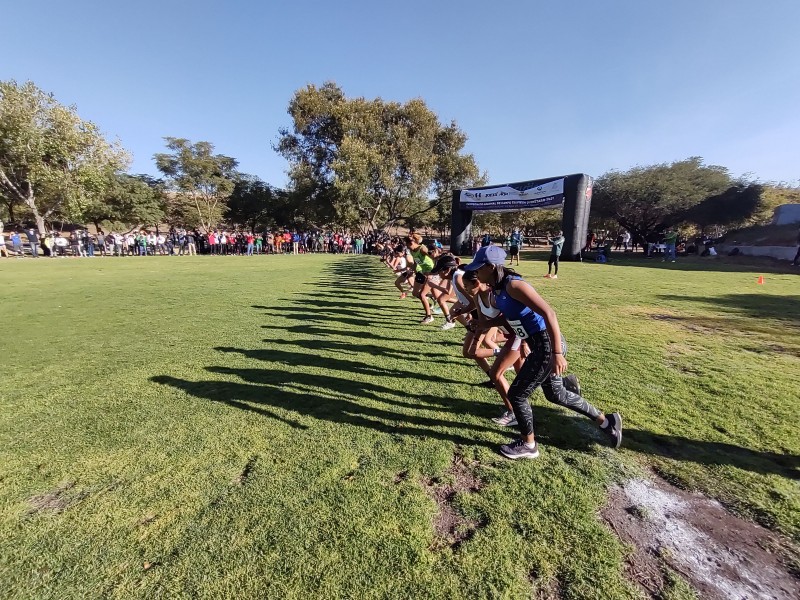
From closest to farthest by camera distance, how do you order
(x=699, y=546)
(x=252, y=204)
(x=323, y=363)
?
1. (x=699, y=546)
2. (x=323, y=363)
3. (x=252, y=204)

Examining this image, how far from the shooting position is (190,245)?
33250 millimetres

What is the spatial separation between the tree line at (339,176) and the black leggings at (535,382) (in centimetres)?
3193

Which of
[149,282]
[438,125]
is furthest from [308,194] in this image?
[149,282]

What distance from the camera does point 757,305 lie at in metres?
9.60

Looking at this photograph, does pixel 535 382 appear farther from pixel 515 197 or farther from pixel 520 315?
pixel 515 197

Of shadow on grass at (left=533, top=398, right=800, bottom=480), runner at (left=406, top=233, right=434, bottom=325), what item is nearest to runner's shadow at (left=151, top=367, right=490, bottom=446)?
shadow on grass at (left=533, top=398, right=800, bottom=480)

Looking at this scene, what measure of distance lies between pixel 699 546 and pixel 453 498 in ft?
4.98

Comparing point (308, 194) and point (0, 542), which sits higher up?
point (308, 194)

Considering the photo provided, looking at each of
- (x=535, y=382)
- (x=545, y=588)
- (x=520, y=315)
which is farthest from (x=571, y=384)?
A: (x=545, y=588)

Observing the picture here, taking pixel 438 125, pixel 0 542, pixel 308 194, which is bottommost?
pixel 0 542

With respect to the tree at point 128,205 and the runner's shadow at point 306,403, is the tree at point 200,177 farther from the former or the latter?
the runner's shadow at point 306,403

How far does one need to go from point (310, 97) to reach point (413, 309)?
35401 mm

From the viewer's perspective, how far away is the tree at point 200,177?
4641 centimetres

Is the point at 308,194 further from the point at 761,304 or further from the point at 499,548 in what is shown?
the point at 499,548
